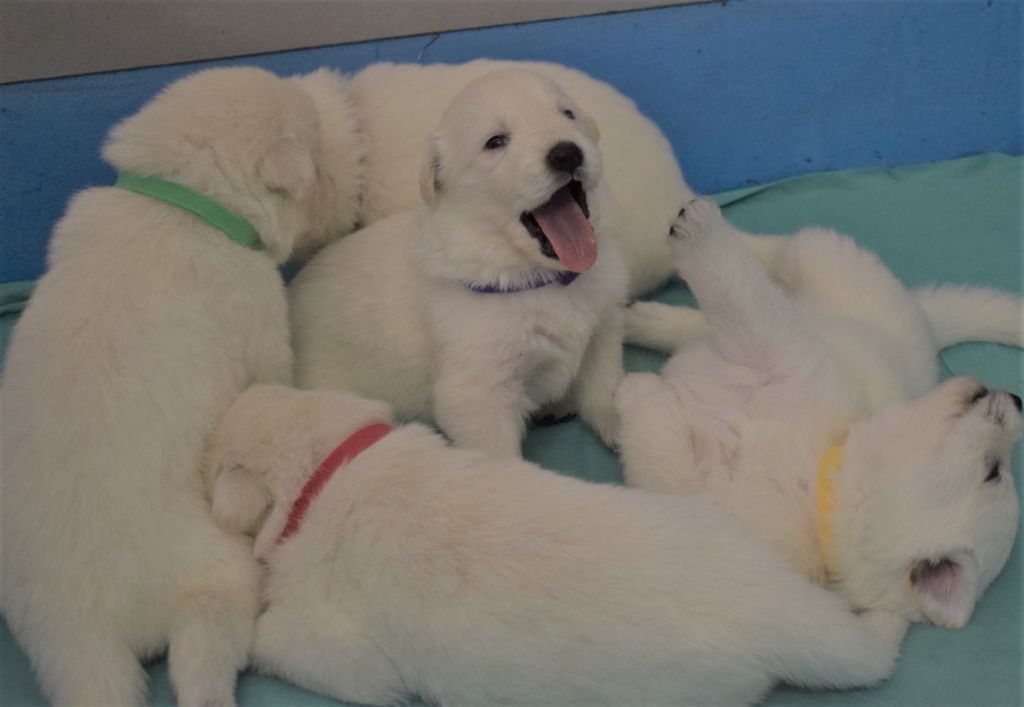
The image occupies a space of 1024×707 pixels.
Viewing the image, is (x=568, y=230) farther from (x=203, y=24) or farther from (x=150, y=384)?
(x=203, y=24)

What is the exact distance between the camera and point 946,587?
2.43 meters

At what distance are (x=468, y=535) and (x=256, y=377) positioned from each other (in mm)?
1054

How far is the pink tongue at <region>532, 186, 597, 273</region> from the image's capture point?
271cm

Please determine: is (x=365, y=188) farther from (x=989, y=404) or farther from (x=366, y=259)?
(x=989, y=404)

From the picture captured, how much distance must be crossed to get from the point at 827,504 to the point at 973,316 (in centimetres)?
135

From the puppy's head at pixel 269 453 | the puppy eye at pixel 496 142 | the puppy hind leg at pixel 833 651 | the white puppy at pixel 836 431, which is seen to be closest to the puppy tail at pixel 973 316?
the white puppy at pixel 836 431

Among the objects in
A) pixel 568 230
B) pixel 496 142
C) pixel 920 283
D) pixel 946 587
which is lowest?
pixel 946 587

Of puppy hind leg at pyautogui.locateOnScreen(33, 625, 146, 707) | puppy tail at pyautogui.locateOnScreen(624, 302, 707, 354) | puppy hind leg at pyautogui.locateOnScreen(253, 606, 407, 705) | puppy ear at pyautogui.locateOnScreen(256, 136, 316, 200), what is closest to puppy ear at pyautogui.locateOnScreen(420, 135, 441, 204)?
puppy ear at pyautogui.locateOnScreen(256, 136, 316, 200)

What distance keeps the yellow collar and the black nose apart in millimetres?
1080

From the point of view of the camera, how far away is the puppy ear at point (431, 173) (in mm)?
2811

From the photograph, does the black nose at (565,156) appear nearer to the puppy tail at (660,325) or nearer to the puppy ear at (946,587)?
the puppy tail at (660,325)

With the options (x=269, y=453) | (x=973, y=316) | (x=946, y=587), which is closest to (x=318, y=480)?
(x=269, y=453)

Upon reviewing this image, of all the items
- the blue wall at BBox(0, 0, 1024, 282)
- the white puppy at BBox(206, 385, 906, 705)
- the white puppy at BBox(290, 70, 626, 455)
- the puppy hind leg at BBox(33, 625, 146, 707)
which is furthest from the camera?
the blue wall at BBox(0, 0, 1024, 282)

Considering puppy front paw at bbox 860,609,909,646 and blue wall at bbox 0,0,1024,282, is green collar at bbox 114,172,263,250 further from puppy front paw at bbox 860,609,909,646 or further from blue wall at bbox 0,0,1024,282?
puppy front paw at bbox 860,609,909,646
